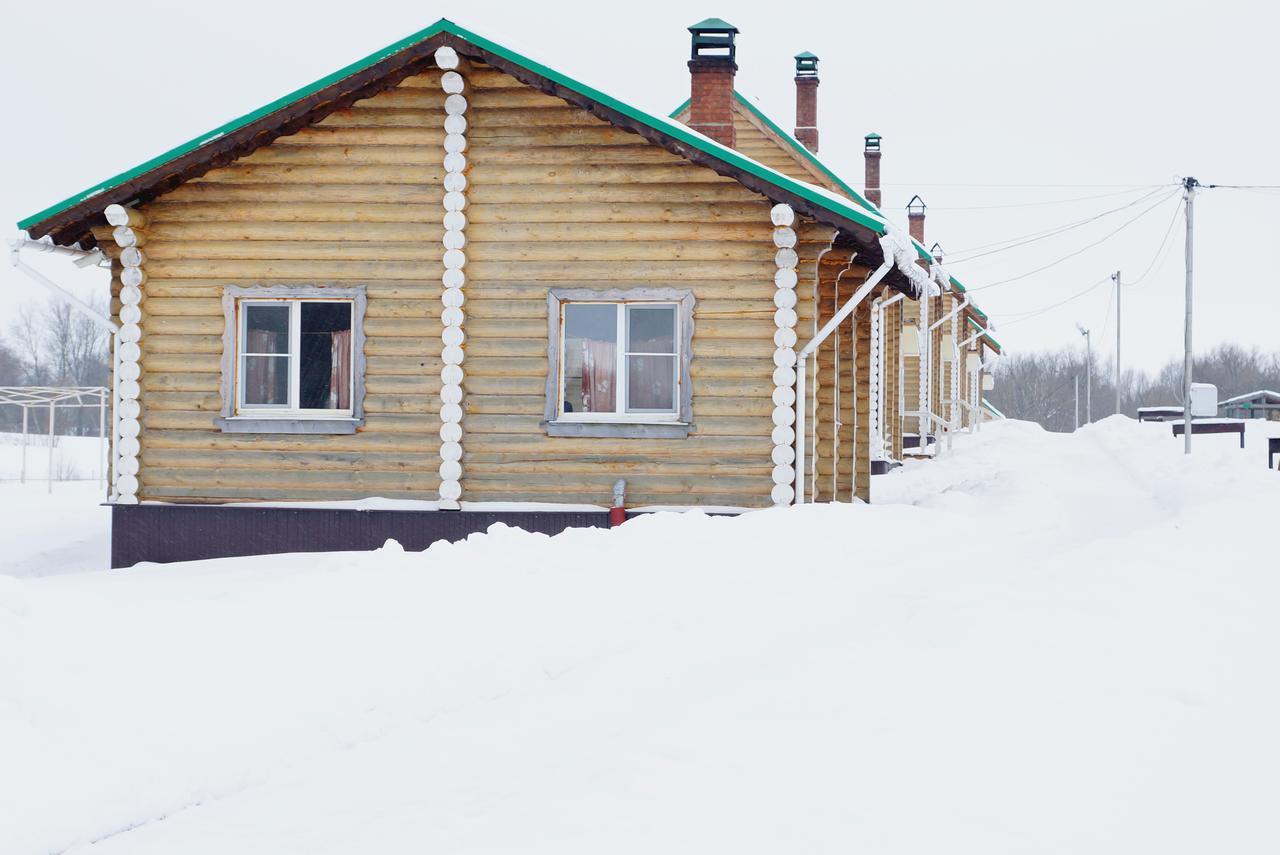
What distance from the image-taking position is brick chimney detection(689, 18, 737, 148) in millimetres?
15641

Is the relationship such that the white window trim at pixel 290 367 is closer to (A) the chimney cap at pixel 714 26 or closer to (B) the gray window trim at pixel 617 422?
(B) the gray window trim at pixel 617 422

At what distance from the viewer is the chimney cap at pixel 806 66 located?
2716 centimetres

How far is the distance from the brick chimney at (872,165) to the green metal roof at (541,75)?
2005 centimetres

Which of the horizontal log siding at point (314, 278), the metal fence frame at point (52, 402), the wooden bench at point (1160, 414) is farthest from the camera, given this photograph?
the wooden bench at point (1160, 414)

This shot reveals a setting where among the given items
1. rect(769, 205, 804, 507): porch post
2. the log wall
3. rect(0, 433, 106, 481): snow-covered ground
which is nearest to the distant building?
rect(0, 433, 106, 481): snow-covered ground

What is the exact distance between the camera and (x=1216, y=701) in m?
6.40

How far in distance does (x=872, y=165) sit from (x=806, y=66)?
5.75m

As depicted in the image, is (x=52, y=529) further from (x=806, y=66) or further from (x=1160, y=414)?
(x=1160, y=414)

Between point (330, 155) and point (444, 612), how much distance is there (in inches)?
291

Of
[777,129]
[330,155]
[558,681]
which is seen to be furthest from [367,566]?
[777,129]

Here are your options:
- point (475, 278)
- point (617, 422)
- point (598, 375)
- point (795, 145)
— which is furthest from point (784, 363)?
point (795, 145)

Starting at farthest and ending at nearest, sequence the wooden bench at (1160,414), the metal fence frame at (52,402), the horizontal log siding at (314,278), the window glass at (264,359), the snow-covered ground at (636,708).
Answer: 1. the wooden bench at (1160,414)
2. the metal fence frame at (52,402)
3. the window glass at (264,359)
4. the horizontal log siding at (314,278)
5. the snow-covered ground at (636,708)

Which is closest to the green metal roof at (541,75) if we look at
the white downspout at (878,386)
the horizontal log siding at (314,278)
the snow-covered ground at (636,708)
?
the horizontal log siding at (314,278)

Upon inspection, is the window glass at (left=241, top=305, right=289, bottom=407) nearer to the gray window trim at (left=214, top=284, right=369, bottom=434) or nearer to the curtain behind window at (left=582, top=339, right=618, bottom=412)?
the gray window trim at (left=214, top=284, right=369, bottom=434)
